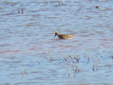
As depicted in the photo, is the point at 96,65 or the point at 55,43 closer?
the point at 96,65

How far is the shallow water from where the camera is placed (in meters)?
6.96

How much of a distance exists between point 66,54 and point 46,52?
0.44m

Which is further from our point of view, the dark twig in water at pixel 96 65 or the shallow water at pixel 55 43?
the dark twig in water at pixel 96 65

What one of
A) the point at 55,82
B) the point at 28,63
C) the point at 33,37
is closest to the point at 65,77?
the point at 55,82

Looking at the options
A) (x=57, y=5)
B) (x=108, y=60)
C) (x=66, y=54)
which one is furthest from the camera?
(x=57, y=5)

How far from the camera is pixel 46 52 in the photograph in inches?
340

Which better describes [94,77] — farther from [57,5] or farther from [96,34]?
[57,5]

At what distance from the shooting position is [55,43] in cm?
971

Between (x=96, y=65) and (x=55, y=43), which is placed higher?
(x=96, y=65)

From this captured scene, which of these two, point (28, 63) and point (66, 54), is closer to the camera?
point (28, 63)

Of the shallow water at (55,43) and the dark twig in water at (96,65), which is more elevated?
the dark twig in water at (96,65)

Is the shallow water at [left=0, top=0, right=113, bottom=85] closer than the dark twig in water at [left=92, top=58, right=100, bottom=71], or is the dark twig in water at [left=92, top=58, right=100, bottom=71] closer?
the shallow water at [left=0, top=0, right=113, bottom=85]

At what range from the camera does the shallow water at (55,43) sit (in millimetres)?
6957

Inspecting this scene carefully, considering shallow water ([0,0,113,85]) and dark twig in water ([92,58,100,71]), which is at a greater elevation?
dark twig in water ([92,58,100,71])
